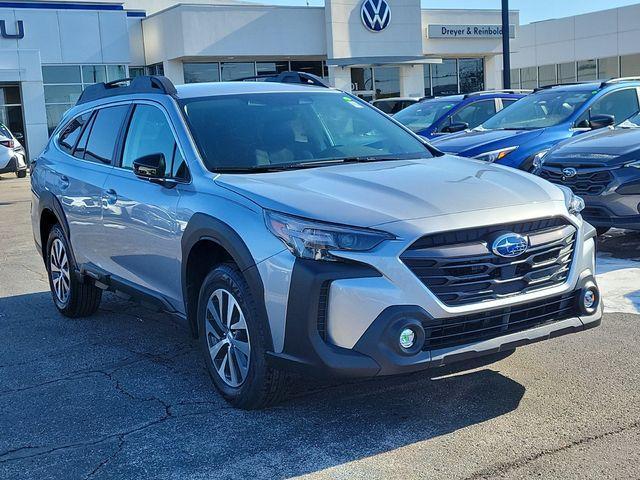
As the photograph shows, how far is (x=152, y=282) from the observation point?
5223 millimetres

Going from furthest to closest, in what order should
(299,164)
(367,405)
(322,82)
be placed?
(322,82) → (299,164) → (367,405)

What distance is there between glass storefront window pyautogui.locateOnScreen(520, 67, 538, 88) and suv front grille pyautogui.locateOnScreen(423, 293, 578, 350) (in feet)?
151

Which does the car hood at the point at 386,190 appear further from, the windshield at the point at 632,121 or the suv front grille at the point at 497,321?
the windshield at the point at 632,121

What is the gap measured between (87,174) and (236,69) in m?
29.8

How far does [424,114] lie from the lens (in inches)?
547

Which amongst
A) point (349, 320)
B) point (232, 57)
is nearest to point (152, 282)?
point (349, 320)

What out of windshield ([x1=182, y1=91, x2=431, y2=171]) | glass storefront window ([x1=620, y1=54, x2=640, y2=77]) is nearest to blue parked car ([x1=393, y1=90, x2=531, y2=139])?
windshield ([x1=182, y1=91, x2=431, y2=171])

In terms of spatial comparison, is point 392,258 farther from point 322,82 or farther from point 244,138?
point 322,82

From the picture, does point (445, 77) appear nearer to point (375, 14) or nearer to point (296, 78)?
point (375, 14)

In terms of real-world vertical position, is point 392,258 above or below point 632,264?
above

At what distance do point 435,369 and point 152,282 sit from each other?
81.6 inches

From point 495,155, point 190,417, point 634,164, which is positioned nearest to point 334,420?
point 190,417

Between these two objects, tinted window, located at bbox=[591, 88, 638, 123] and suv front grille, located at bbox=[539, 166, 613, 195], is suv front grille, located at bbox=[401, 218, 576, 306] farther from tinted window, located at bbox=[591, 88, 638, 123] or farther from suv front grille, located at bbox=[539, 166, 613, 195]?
tinted window, located at bbox=[591, 88, 638, 123]

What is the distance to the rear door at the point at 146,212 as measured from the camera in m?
4.87
